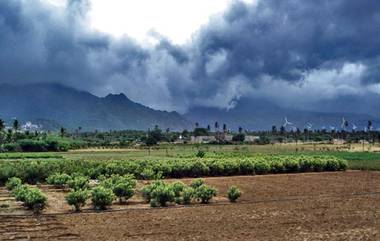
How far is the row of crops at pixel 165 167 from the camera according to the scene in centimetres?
5266

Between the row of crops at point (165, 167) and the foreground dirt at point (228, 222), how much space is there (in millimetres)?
19101

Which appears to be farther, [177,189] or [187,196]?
[177,189]

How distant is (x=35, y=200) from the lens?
105ft

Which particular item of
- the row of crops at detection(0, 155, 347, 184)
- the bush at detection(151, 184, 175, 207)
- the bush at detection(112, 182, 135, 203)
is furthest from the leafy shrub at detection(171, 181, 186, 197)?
the row of crops at detection(0, 155, 347, 184)

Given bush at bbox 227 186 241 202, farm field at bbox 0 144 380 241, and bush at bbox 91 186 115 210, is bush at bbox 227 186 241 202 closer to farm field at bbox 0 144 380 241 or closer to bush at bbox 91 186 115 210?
farm field at bbox 0 144 380 241

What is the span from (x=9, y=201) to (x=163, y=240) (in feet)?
59.0

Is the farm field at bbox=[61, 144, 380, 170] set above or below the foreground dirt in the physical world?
above

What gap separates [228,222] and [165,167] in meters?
33.6

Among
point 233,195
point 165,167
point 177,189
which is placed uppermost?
point 165,167

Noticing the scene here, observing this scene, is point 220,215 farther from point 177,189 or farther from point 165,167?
point 165,167

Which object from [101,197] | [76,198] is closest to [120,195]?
[101,197]

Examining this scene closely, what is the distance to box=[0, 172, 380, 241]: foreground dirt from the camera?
2355 cm

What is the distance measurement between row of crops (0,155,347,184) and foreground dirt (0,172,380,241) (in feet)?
62.7

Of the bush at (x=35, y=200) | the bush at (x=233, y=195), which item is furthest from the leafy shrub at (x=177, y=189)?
the bush at (x=35, y=200)
